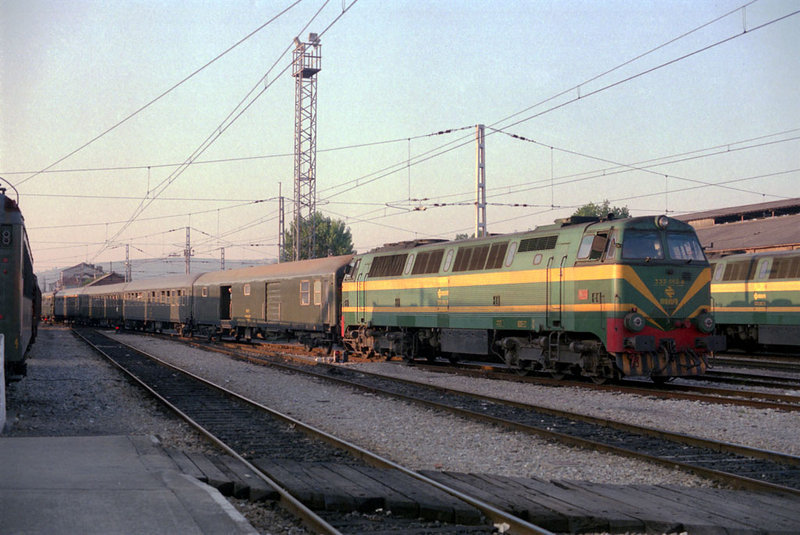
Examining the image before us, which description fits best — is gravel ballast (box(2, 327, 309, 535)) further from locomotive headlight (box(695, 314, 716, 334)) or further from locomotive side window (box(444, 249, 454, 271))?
locomotive headlight (box(695, 314, 716, 334))

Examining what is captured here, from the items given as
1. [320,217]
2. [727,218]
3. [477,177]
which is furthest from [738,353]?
[320,217]

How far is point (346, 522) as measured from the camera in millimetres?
6809

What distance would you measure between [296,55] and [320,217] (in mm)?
59946

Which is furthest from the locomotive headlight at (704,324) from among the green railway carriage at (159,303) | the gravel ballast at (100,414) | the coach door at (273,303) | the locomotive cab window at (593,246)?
the green railway carriage at (159,303)

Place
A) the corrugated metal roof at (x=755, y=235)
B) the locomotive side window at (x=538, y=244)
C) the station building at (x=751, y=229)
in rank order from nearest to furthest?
the locomotive side window at (x=538, y=244) < the station building at (x=751, y=229) < the corrugated metal roof at (x=755, y=235)

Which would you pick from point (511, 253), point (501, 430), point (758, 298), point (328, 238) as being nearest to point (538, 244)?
point (511, 253)

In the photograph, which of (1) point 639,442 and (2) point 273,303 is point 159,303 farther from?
(1) point 639,442

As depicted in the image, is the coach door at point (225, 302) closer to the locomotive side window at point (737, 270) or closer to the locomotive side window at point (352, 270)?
the locomotive side window at point (352, 270)

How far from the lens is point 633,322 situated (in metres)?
15.9

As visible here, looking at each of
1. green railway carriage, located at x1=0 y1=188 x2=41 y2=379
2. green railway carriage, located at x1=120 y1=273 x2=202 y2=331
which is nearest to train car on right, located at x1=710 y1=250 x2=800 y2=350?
green railway carriage, located at x1=0 y1=188 x2=41 y2=379

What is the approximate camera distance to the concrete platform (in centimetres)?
594

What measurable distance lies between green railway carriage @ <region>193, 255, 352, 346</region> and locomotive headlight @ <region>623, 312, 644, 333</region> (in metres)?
14.5

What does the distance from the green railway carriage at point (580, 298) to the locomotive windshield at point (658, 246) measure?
0.02 metres

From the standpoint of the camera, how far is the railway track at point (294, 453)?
6711 millimetres
